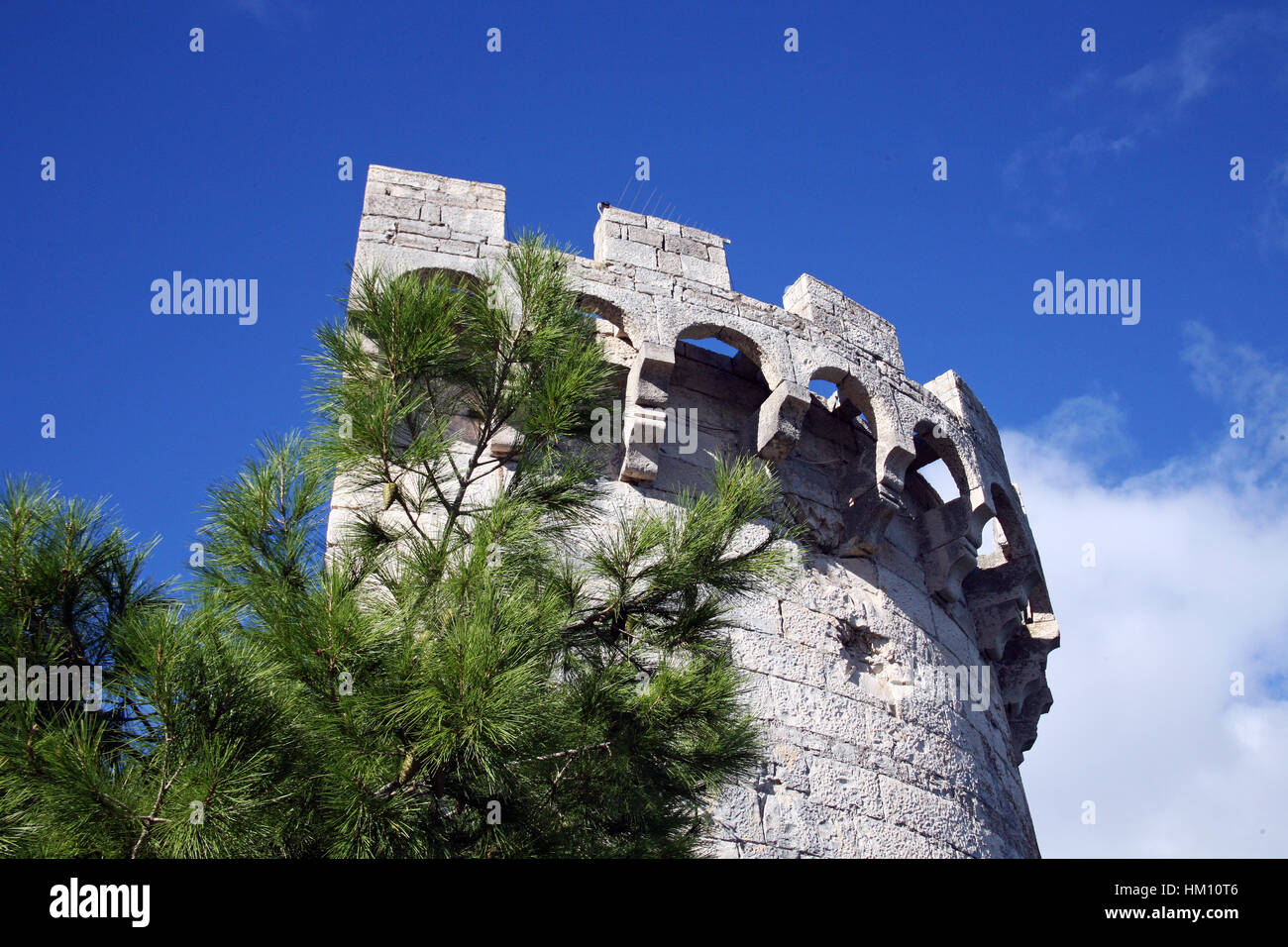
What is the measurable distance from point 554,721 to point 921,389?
177 inches

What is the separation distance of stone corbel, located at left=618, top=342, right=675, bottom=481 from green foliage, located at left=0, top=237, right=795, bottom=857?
1527 mm

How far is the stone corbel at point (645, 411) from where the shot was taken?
5.95 metres

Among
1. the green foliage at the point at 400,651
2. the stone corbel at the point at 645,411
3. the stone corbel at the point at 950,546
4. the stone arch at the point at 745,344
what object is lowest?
the green foliage at the point at 400,651

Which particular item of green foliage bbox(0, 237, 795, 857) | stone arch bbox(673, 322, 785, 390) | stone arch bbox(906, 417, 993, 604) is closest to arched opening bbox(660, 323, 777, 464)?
stone arch bbox(673, 322, 785, 390)

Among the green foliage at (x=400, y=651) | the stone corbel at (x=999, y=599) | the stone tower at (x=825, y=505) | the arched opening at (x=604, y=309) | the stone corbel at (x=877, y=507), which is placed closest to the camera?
the green foliage at (x=400, y=651)

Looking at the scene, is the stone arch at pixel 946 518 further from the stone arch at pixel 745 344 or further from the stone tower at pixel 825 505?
the stone arch at pixel 745 344

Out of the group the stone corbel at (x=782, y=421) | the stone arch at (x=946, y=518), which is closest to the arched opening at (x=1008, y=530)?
the stone arch at (x=946, y=518)

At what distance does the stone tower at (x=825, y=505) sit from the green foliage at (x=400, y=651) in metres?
1.39

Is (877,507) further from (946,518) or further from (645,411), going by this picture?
(645,411)

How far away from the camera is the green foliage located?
9.59ft

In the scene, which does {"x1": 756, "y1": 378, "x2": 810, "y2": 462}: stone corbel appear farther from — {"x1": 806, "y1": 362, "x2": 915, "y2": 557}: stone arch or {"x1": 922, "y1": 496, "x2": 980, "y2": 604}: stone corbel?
{"x1": 922, "y1": 496, "x2": 980, "y2": 604}: stone corbel

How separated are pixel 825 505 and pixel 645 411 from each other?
130 cm
